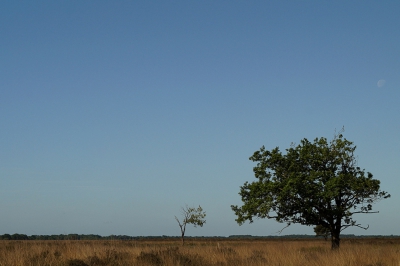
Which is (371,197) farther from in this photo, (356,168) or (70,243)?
(70,243)

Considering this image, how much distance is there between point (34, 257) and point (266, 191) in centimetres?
2045

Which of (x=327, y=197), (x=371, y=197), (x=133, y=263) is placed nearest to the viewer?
(x=133, y=263)

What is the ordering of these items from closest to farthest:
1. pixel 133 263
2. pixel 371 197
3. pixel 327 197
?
pixel 133 263 < pixel 327 197 < pixel 371 197

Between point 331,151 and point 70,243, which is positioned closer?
point 70,243

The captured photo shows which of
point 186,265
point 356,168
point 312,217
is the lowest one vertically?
point 186,265

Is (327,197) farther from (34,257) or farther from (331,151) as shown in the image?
(34,257)

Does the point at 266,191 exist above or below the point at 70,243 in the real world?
above

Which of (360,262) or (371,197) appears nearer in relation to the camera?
(360,262)

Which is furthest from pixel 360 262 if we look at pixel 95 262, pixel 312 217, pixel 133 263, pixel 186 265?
pixel 312 217

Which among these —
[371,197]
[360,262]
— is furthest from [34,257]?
[371,197]

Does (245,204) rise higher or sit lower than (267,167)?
lower

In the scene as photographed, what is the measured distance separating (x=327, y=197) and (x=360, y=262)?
50.6ft

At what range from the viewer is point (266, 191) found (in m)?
31.6

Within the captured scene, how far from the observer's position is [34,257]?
14203 millimetres
